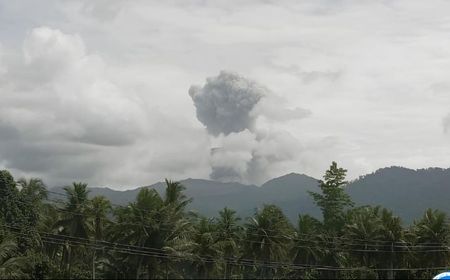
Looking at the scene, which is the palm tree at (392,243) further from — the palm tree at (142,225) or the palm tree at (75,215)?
the palm tree at (75,215)

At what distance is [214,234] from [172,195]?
6.40 m

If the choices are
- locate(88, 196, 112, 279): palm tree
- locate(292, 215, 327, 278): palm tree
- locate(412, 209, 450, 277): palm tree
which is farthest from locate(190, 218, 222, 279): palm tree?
locate(412, 209, 450, 277): palm tree

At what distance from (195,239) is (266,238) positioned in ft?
30.9

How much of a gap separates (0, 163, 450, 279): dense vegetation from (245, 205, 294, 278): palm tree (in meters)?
0.11

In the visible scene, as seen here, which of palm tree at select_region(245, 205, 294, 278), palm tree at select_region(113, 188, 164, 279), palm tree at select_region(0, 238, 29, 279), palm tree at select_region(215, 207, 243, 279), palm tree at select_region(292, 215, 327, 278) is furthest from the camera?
palm tree at select_region(292, 215, 327, 278)

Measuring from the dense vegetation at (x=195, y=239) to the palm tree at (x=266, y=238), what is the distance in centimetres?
11

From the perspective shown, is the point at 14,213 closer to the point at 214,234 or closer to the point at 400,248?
the point at 214,234

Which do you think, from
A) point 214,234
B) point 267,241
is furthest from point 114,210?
point 267,241

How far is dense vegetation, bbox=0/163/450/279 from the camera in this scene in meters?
66.2

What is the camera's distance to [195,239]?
7188 centimetres

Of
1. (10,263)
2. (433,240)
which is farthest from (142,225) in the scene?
(433,240)

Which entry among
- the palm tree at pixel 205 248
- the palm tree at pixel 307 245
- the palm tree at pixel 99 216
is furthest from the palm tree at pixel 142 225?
the palm tree at pixel 307 245

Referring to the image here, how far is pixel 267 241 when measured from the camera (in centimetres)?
7744

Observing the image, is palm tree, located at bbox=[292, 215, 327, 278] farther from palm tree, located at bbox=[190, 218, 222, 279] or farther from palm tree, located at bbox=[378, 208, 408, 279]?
palm tree, located at bbox=[190, 218, 222, 279]
